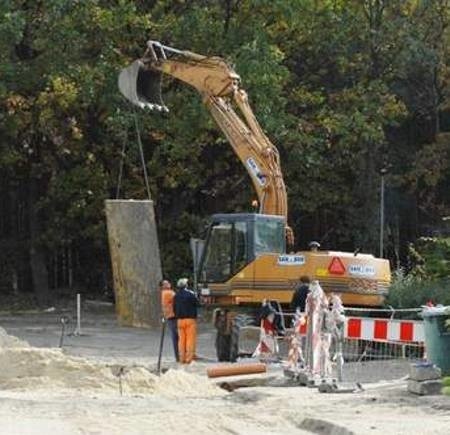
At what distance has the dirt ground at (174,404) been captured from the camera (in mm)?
10539

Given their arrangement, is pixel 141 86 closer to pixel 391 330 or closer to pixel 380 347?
pixel 380 347

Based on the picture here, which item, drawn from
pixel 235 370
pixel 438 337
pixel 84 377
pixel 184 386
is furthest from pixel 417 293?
pixel 84 377

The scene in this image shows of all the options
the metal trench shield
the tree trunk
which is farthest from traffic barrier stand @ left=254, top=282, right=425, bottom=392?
the tree trunk

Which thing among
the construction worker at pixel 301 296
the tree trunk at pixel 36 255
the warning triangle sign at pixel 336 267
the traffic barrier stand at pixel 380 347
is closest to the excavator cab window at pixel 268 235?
the warning triangle sign at pixel 336 267

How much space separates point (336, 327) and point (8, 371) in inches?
207

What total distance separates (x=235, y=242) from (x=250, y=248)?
36cm

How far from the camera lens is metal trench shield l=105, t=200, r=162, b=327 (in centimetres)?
2291

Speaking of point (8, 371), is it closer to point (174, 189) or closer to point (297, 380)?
point (297, 380)

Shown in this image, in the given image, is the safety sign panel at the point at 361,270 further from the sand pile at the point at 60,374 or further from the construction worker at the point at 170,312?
the sand pile at the point at 60,374

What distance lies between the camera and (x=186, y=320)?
18844 mm

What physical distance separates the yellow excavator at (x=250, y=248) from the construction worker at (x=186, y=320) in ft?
2.73

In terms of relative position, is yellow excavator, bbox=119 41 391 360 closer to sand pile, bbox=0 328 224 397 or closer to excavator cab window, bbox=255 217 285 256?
excavator cab window, bbox=255 217 285 256

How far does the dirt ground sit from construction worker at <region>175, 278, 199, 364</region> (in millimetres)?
346

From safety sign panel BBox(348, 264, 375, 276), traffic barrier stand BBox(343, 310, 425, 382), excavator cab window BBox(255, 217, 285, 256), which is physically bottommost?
traffic barrier stand BBox(343, 310, 425, 382)
